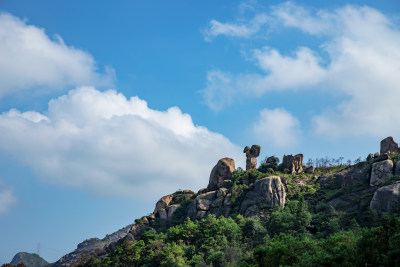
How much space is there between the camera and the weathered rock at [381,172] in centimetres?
7725

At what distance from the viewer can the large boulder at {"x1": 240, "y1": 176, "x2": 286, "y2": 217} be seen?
8400cm

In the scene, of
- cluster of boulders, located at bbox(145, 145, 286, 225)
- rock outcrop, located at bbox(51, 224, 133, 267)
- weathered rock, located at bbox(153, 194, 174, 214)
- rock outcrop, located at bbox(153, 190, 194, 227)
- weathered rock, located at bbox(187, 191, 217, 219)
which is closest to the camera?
cluster of boulders, located at bbox(145, 145, 286, 225)

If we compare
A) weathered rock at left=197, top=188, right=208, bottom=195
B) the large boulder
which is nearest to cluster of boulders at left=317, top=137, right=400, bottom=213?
the large boulder

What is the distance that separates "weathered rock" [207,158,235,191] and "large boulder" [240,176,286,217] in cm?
1189

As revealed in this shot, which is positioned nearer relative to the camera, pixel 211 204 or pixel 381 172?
pixel 381 172

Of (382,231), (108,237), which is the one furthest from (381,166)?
(108,237)

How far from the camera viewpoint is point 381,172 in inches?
3073

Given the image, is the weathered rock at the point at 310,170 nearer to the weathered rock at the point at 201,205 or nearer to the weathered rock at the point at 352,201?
the weathered rock at the point at 352,201

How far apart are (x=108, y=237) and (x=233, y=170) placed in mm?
96624

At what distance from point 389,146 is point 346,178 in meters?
10.8

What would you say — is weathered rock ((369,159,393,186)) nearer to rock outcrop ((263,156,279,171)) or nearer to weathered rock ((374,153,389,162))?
weathered rock ((374,153,389,162))

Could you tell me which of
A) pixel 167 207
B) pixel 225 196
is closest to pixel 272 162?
pixel 225 196

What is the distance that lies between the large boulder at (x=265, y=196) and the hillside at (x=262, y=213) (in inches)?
7.7

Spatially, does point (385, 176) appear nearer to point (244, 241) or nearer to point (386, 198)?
point (386, 198)
